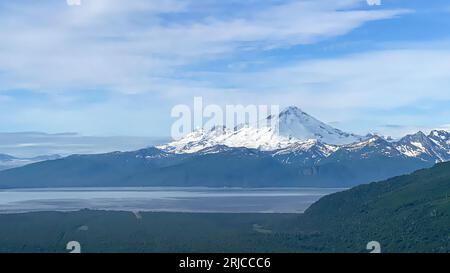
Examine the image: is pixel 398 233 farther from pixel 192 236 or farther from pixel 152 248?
pixel 152 248

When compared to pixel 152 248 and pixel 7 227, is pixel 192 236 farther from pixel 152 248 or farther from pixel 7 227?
pixel 7 227

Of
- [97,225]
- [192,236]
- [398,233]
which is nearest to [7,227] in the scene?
[97,225]

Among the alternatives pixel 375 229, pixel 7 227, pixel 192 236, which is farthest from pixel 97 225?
pixel 375 229
